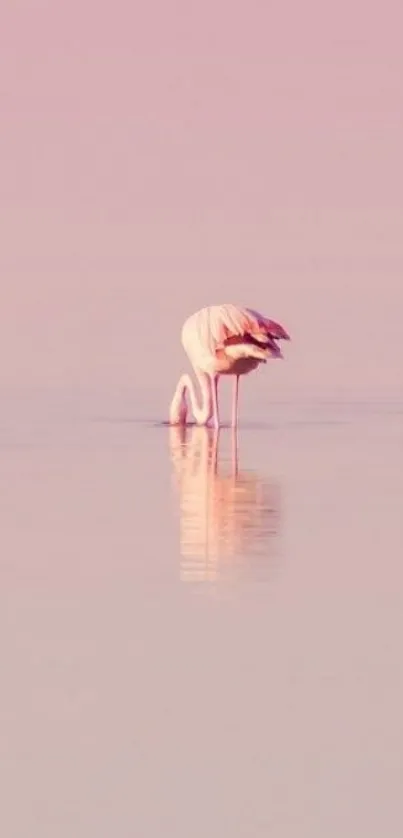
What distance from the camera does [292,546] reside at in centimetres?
968

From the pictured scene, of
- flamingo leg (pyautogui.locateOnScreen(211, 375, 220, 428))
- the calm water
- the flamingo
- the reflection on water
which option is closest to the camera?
the calm water

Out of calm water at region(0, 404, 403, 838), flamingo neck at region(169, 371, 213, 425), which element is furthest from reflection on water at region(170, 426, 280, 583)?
flamingo neck at region(169, 371, 213, 425)

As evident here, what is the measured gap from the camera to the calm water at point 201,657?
564cm

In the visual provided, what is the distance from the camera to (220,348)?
18.4 metres

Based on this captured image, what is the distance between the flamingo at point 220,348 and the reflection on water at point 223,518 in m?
2.92

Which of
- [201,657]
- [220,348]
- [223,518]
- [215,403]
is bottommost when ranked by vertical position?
[201,657]

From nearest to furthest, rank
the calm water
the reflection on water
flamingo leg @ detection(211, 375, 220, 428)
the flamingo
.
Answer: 1. the calm water
2. the reflection on water
3. flamingo leg @ detection(211, 375, 220, 428)
4. the flamingo

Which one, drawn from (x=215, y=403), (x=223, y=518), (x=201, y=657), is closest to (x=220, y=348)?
(x=215, y=403)

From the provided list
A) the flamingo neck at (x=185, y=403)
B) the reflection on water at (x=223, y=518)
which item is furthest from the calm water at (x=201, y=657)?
the flamingo neck at (x=185, y=403)

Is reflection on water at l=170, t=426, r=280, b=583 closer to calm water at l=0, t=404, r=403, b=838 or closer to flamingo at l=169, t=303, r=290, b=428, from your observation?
calm water at l=0, t=404, r=403, b=838

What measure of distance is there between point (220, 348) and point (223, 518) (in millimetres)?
7749

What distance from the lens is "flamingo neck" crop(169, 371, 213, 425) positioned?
59.2ft

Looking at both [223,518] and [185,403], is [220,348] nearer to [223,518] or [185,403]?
[185,403]

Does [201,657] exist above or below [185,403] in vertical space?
below
